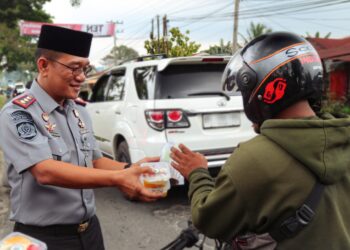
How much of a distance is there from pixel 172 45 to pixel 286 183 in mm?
1380

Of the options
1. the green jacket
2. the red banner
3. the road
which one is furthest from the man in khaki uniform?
the red banner

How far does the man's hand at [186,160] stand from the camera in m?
1.59

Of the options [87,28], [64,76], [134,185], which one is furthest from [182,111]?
[87,28]

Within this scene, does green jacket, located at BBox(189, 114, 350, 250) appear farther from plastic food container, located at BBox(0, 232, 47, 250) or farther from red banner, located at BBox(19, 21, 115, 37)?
red banner, located at BBox(19, 21, 115, 37)

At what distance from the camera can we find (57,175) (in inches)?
62.2

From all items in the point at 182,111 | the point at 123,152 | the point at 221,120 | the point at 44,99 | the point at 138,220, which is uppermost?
the point at 44,99

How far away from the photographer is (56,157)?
1.73 metres

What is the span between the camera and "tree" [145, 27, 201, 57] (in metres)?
2.27

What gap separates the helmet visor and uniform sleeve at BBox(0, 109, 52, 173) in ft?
2.84

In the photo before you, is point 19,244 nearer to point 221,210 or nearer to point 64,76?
point 221,210

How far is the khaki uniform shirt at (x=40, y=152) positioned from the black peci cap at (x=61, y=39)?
8.4 inches

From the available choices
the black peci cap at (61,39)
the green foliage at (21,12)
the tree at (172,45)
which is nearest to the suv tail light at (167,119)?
the tree at (172,45)

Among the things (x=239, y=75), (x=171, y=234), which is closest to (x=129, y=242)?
(x=171, y=234)

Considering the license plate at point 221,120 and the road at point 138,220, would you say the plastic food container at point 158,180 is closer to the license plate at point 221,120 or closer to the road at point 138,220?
the road at point 138,220
